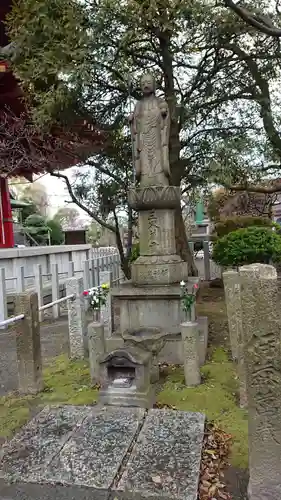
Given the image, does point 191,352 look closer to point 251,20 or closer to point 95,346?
point 95,346

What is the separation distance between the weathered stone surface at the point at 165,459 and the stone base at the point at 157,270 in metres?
2.12

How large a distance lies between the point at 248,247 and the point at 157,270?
505 centimetres

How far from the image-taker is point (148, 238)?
5410 millimetres

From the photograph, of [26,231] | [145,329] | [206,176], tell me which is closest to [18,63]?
[206,176]

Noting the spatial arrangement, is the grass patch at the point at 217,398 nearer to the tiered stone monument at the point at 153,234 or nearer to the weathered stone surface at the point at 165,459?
the weathered stone surface at the point at 165,459

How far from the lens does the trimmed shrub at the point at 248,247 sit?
971cm

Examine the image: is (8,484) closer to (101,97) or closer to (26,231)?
(101,97)

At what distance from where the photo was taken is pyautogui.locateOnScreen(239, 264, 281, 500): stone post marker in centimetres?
235

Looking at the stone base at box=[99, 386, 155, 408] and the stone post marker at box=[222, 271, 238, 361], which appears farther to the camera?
the stone post marker at box=[222, 271, 238, 361]

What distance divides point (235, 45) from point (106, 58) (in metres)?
2.55

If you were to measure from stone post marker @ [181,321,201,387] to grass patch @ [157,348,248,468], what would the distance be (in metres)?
0.09

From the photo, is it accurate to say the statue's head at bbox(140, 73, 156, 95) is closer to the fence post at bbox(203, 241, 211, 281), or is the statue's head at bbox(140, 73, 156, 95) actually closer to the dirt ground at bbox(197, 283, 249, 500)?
the dirt ground at bbox(197, 283, 249, 500)

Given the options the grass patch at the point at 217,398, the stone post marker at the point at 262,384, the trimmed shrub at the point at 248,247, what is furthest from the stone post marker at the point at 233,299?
the trimmed shrub at the point at 248,247

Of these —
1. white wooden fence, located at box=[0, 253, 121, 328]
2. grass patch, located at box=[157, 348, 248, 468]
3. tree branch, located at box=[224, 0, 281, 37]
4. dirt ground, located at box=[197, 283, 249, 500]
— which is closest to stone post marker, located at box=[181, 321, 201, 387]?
grass patch, located at box=[157, 348, 248, 468]
